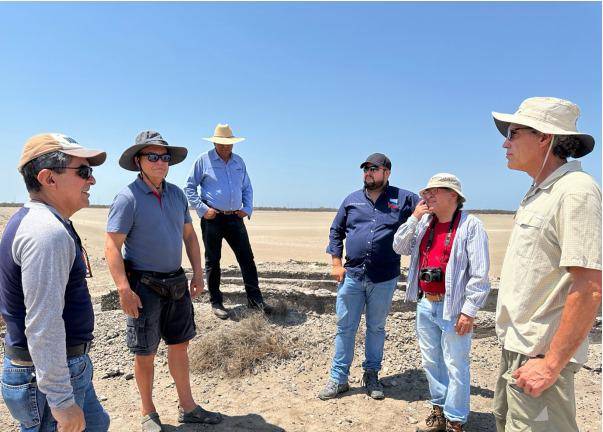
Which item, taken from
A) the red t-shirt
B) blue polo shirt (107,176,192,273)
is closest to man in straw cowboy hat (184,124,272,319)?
blue polo shirt (107,176,192,273)

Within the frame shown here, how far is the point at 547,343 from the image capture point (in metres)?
2.09

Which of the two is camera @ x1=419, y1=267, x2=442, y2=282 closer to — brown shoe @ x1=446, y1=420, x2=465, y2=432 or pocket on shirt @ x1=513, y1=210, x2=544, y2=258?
brown shoe @ x1=446, y1=420, x2=465, y2=432

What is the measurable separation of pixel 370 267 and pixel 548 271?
2305mm

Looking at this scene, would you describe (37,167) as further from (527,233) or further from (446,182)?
(446,182)

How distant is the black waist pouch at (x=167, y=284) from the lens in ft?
11.3

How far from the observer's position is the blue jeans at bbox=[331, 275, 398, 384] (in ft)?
14.4

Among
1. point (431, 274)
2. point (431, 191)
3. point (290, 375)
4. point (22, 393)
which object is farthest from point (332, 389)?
point (22, 393)

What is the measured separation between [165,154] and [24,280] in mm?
1823

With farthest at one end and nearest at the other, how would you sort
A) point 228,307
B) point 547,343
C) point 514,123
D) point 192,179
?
1. point 228,307
2. point 192,179
3. point 514,123
4. point 547,343

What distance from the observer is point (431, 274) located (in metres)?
3.62

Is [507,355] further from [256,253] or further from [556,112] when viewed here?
[256,253]

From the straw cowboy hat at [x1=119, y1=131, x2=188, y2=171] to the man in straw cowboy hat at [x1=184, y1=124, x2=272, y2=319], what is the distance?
2052 mm

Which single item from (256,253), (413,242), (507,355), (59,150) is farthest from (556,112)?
(256,253)

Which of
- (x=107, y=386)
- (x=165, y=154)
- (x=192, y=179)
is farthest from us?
(x=192, y=179)
